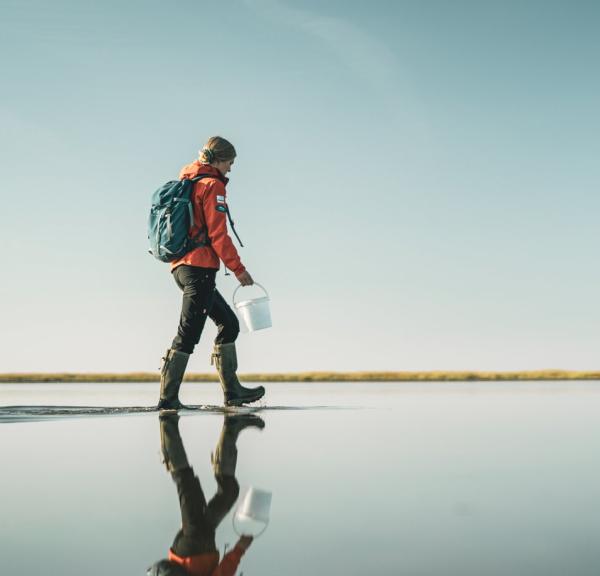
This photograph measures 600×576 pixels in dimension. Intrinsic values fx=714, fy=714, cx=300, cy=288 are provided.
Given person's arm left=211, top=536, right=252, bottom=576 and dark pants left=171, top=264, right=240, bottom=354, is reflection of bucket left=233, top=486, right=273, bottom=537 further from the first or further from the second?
dark pants left=171, top=264, right=240, bottom=354

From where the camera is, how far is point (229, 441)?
15.7 ft

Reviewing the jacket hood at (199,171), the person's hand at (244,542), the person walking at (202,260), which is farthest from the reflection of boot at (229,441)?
the jacket hood at (199,171)

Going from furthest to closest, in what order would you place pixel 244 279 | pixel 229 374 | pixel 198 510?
pixel 229 374
pixel 244 279
pixel 198 510

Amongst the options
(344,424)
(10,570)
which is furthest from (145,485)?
(344,424)

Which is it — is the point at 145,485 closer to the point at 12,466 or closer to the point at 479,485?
the point at 12,466

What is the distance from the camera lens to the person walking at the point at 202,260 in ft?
23.0

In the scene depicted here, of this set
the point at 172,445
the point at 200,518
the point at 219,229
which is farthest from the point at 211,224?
the point at 200,518

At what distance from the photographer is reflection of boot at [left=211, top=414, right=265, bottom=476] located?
3.60 m

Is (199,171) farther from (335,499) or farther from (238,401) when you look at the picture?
(335,499)

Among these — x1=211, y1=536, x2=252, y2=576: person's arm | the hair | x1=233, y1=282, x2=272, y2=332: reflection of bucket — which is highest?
the hair

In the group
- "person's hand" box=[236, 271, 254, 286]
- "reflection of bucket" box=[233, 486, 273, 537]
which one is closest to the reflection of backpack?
"person's hand" box=[236, 271, 254, 286]

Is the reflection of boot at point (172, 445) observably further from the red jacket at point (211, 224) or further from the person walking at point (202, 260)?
the red jacket at point (211, 224)

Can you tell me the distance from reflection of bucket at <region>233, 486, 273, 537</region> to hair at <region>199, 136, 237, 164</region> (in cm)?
488

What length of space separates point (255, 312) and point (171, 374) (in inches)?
41.4
